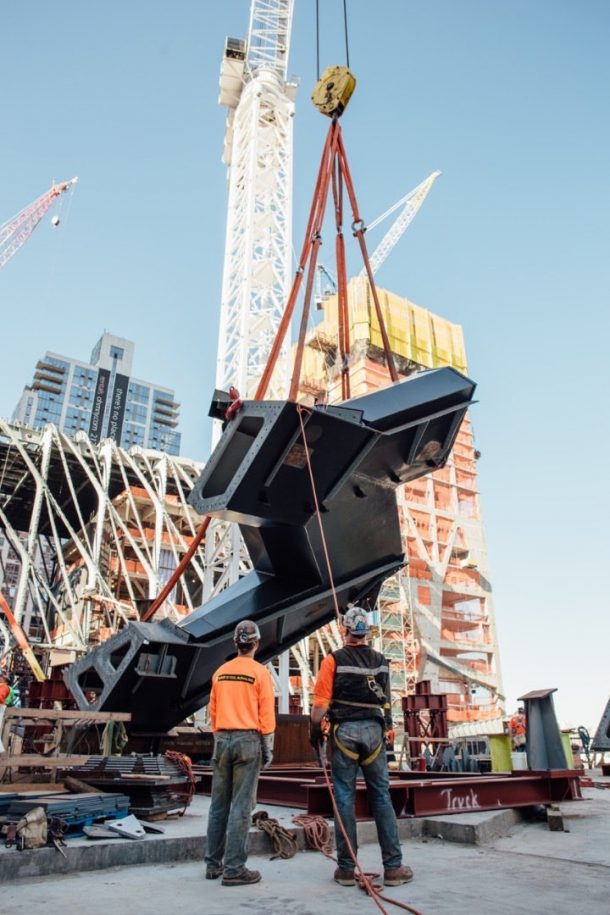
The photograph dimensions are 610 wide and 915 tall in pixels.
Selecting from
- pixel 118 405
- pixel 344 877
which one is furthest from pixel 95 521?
pixel 118 405

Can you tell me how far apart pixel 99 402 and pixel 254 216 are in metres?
101

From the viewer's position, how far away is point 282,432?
7031 mm

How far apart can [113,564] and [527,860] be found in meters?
30.9

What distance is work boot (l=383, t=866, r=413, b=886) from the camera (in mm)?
3891

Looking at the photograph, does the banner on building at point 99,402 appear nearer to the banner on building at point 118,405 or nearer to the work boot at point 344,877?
the banner on building at point 118,405

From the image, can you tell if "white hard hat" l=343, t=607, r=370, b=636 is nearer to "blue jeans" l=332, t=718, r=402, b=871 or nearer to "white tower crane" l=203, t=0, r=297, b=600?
"blue jeans" l=332, t=718, r=402, b=871

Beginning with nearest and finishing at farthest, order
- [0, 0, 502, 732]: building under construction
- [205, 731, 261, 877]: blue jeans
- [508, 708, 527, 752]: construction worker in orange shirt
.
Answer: [205, 731, 261, 877]: blue jeans → [508, 708, 527, 752]: construction worker in orange shirt → [0, 0, 502, 732]: building under construction

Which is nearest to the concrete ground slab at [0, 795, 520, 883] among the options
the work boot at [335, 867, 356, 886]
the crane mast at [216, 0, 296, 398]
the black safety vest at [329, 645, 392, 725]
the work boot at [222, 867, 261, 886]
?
the work boot at [222, 867, 261, 886]

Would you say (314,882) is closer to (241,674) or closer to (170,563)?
(241,674)

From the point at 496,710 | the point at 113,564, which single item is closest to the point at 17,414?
the point at 113,564

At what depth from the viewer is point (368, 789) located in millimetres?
4156

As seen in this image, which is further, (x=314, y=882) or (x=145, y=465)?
(x=145, y=465)

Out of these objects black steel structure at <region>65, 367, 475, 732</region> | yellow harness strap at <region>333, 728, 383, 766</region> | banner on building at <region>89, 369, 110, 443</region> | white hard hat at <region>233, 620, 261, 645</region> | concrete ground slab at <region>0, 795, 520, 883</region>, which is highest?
banner on building at <region>89, 369, 110, 443</region>

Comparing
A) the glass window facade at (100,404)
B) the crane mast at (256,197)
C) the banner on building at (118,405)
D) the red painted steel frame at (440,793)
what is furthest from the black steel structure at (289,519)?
the banner on building at (118,405)
